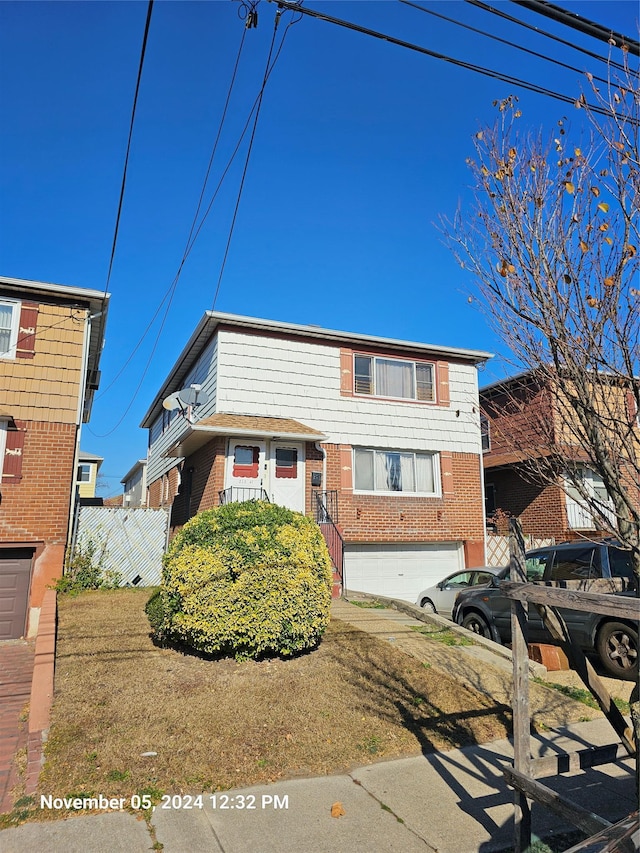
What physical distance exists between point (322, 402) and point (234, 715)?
36.9 feet

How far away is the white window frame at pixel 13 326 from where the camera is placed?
1277cm

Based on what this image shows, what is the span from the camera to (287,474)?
15.5 m

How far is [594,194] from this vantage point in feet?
13.4

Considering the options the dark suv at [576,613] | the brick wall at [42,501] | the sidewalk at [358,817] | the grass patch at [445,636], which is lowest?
the sidewalk at [358,817]

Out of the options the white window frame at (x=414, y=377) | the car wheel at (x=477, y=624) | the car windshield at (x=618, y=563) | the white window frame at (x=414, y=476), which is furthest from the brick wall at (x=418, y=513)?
the car windshield at (x=618, y=563)

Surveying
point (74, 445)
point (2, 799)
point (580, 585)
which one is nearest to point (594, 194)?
point (580, 585)

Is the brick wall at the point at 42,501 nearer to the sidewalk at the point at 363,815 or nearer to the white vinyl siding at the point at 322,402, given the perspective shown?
the white vinyl siding at the point at 322,402

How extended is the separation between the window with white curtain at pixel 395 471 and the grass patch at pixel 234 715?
8.40 metres

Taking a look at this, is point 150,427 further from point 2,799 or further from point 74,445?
point 2,799

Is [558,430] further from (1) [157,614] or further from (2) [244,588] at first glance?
(1) [157,614]

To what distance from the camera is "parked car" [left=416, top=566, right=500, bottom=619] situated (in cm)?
1196

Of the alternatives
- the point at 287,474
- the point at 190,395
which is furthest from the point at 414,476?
the point at 190,395

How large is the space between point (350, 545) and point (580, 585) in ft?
40.0

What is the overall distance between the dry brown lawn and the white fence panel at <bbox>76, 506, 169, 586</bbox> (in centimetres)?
666
